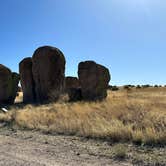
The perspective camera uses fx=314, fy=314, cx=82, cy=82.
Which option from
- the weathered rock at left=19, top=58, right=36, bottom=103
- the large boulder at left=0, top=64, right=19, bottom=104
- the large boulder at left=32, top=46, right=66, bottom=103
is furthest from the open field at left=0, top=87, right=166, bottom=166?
the weathered rock at left=19, top=58, right=36, bottom=103

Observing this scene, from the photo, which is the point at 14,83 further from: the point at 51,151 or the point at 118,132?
the point at 51,151

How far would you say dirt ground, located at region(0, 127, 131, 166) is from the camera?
757cm

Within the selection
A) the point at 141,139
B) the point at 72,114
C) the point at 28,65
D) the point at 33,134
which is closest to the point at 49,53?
the point at 28,65

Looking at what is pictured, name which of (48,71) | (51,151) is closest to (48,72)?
(48,71)

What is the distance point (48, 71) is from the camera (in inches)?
1160

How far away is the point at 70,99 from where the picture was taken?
30.3 meters

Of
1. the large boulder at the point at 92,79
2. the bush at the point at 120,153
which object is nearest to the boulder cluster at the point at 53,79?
the large boulder at the point at 92,79

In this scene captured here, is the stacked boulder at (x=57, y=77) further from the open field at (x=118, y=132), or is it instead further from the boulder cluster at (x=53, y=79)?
the open field at (x=118, y=132)

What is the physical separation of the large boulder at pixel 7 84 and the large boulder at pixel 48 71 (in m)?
2.59

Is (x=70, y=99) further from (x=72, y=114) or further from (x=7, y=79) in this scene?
(x=72, y=114)

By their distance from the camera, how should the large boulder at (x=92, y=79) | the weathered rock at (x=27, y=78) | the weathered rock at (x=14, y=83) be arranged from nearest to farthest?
1. the large boulder at (x=92, y=79)
2. the weathered rock at (x=14, y=83)
3. the weathered rock at (x=27, y=78)

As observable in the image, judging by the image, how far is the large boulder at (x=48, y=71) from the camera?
29.3m

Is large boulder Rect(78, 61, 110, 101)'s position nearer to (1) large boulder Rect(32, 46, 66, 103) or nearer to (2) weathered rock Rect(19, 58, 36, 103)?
(1) large boulder Rect(32, 46, 66, 103)

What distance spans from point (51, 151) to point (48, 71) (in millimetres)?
20975
